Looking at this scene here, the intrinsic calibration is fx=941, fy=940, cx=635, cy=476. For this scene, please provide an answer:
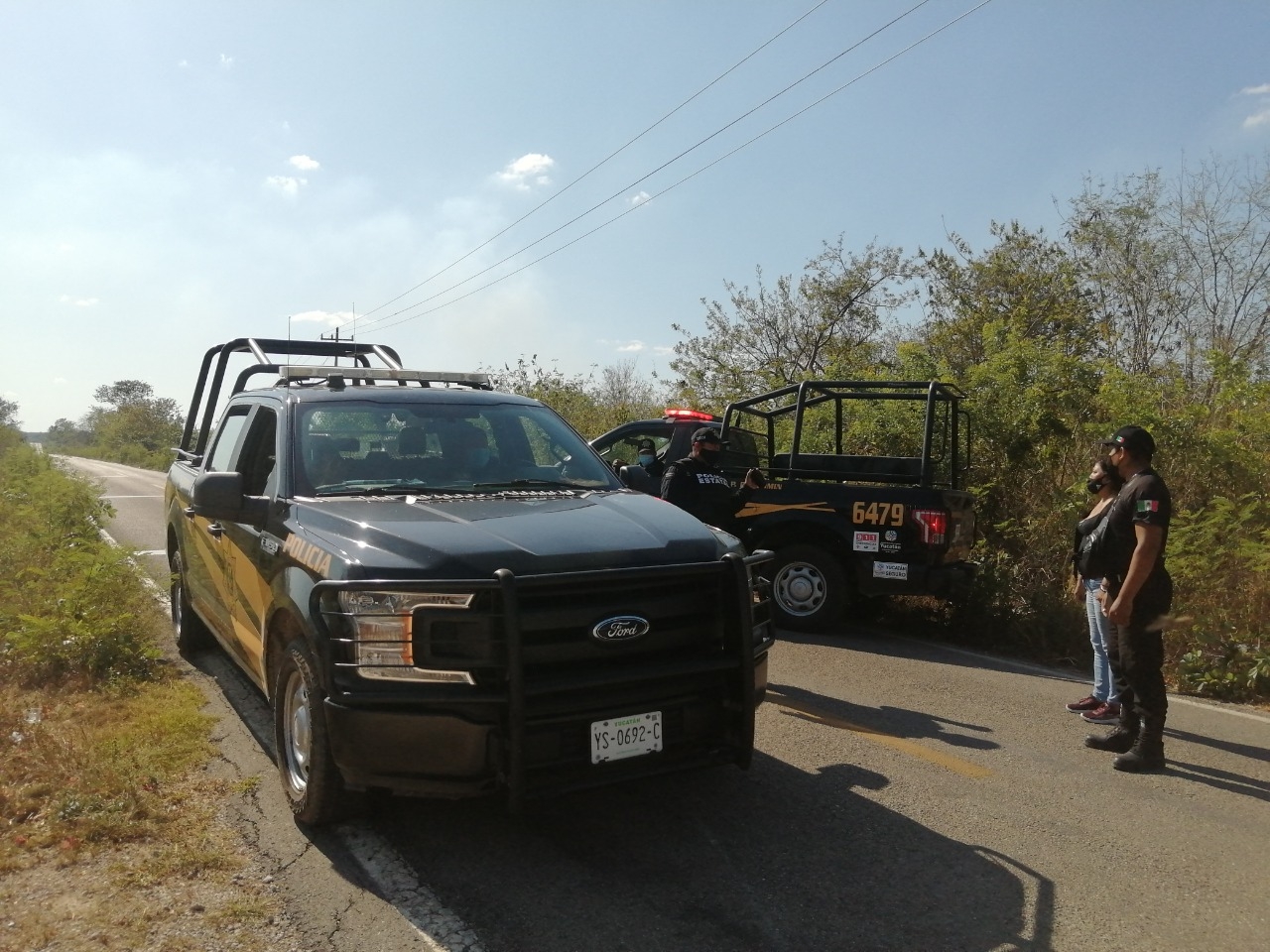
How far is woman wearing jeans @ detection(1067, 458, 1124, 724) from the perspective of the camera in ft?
18.7

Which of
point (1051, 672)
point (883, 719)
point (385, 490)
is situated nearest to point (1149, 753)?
point (883, 719)

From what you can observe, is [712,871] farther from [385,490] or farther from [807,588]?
[807,588]

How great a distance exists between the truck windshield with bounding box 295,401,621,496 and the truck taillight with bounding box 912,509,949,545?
3787 mm

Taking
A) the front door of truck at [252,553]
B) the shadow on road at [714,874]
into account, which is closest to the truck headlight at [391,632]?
the shadow on road at [714,874]

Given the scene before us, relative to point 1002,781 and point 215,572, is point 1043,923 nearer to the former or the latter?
point 1002,781

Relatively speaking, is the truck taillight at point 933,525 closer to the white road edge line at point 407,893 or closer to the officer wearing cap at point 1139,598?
the officer wearing cap at point 1139,598

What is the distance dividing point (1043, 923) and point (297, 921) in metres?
2.61

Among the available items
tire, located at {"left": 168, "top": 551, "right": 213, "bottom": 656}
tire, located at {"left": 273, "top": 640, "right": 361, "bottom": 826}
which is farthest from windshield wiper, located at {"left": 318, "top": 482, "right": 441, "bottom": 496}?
tire, located at {"left": 168, "top": 551, "right": 213, "bottom": 656}

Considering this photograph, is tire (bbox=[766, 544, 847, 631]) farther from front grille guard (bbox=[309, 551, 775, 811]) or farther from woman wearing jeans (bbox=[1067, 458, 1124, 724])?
front grille guard (bbox=[309, 551, 775, 811])

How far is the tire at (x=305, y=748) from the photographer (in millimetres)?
3625

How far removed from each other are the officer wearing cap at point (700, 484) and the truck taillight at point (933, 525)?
1748mm

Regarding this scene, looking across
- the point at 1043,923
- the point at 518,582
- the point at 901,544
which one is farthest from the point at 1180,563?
the point at 518,582

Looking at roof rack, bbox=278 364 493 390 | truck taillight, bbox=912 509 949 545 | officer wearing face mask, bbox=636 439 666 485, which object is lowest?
truck taillight, bbox=912 509 949 545

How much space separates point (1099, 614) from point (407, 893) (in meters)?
4.49
